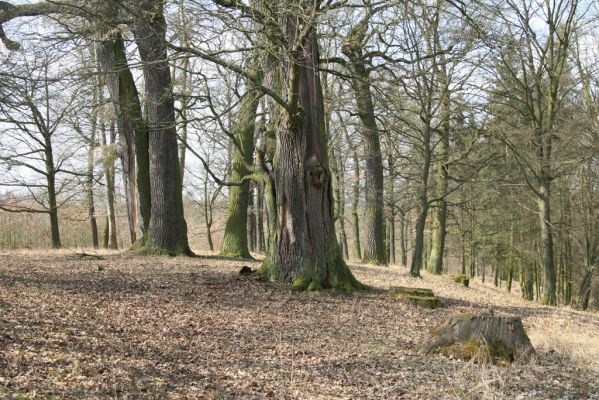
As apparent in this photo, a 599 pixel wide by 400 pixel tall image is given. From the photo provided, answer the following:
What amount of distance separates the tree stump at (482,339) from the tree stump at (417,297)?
340 cm

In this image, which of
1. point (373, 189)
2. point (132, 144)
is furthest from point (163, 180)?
point (373, 189)

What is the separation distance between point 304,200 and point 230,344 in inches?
164

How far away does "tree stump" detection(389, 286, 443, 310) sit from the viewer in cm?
1038

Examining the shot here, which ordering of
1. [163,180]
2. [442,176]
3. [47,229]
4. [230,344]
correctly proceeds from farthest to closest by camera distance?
[47,229] < [442,176] < [163,180] < [230,344]

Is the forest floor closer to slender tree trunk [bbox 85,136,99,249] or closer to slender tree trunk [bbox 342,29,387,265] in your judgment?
slender tree trunk [bbox 342,29,387,265]

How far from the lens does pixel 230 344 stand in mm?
6859

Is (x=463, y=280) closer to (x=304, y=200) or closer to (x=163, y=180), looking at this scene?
(x=304, y=200)

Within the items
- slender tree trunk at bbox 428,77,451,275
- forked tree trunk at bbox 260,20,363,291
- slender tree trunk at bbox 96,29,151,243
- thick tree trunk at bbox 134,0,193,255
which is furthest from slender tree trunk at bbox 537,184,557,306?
slender tree trunk at bbox 96,29,151,243

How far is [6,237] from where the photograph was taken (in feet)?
69.1

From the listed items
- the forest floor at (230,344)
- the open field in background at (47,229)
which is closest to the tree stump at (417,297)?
the forest floor at (230,344)

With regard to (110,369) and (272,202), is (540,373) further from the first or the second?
(272,202)

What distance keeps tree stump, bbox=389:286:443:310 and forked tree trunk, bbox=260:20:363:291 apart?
97 cm

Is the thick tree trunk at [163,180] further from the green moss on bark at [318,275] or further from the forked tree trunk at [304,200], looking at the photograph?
the forked tree trunk at [304,200]

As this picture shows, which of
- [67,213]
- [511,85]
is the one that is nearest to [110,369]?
[511,85]
